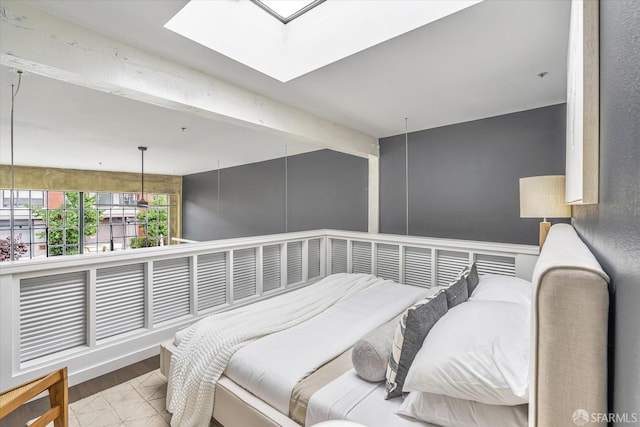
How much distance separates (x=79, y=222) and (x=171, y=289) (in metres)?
8.08

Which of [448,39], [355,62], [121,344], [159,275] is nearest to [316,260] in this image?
[159,275]

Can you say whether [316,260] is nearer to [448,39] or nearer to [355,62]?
[355,62]

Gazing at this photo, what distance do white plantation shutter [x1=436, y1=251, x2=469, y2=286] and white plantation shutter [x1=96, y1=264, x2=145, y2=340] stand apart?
115 inches

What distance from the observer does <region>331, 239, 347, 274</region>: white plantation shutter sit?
4.14 m

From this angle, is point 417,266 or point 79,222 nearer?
point 417,266

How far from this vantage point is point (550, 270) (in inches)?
21.5

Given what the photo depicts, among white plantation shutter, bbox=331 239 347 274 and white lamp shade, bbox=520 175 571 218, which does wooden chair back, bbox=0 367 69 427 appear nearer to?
white lamp shade, bbox=520 175 571 218

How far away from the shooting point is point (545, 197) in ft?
7.10

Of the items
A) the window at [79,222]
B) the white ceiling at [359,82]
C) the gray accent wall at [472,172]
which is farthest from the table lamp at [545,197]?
the window at [79,222]

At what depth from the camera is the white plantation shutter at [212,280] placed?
297 cm

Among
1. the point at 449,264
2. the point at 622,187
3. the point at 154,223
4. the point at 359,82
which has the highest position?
the point at 359,82

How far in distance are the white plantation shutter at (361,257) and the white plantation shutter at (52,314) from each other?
2852 mm

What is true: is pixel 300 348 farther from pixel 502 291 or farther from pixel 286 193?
pixel 286 193

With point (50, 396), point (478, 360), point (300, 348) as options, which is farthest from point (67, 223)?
point (478, 360)
